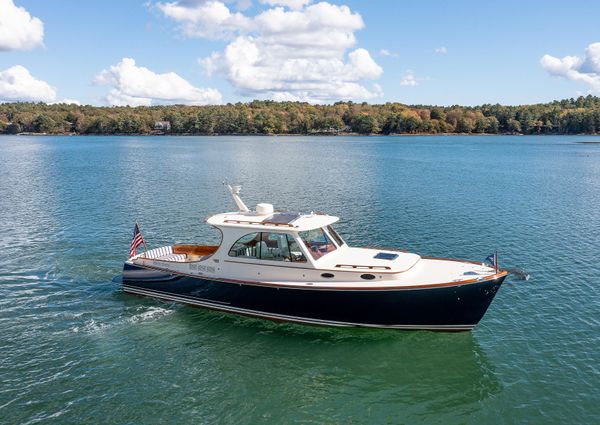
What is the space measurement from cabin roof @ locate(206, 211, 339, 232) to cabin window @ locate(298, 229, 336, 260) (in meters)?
0.29

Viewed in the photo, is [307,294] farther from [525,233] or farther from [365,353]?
[525,233]

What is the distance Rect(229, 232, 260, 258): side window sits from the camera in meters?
17.7

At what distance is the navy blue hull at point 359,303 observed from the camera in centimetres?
1579

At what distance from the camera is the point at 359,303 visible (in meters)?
16.3

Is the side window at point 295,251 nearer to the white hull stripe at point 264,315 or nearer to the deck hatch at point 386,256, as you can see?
the white hull stripe at point 264,315

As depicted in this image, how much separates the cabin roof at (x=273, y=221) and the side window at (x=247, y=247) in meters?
0.39

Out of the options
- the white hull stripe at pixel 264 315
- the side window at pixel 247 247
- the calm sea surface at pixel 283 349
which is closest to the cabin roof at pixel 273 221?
the side window at pixel 247 247

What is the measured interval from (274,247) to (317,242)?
1.62 m

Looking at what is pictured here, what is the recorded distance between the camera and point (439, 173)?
6788cm

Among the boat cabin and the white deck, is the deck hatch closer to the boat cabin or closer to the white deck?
the boat cabin

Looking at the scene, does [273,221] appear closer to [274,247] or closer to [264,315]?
[274,247]

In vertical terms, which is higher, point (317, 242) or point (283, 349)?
point (317, 242)

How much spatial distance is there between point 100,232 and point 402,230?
19.4 meters

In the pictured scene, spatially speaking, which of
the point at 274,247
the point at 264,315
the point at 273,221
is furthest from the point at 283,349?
the point at 273,221
